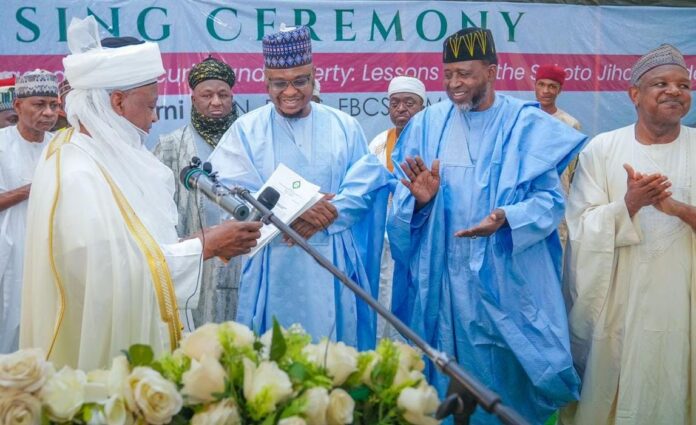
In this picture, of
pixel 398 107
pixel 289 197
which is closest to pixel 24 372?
pixel 289 197

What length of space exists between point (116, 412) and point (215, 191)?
37.7 inches

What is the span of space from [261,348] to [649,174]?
111 inches

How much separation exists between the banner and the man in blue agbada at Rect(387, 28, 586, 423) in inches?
139

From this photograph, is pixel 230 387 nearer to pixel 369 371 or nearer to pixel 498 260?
pixel 369 371

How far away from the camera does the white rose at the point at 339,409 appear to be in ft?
7.43

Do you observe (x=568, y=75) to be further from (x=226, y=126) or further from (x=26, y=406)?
(x=26, y=406)

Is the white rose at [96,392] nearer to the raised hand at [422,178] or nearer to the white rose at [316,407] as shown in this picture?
the white rose at [316,407]

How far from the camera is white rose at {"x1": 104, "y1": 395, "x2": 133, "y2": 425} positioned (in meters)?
2.24

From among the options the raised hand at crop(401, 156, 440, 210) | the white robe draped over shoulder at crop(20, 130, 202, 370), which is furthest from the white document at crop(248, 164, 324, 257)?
the white robe draped over shoulder at crop(20, 130, 202, 370)

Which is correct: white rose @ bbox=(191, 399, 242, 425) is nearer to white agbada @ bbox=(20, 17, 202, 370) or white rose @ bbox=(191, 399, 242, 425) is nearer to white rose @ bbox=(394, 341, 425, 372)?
white rose @ bbox=(394, 341, 425, 372)

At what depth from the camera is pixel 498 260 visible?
14.9ft

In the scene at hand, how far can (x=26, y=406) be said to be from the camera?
2.28 meters

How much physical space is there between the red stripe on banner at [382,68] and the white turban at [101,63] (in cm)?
438

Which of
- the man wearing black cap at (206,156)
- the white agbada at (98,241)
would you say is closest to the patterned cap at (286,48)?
the man wearing black cap at (206,156)
